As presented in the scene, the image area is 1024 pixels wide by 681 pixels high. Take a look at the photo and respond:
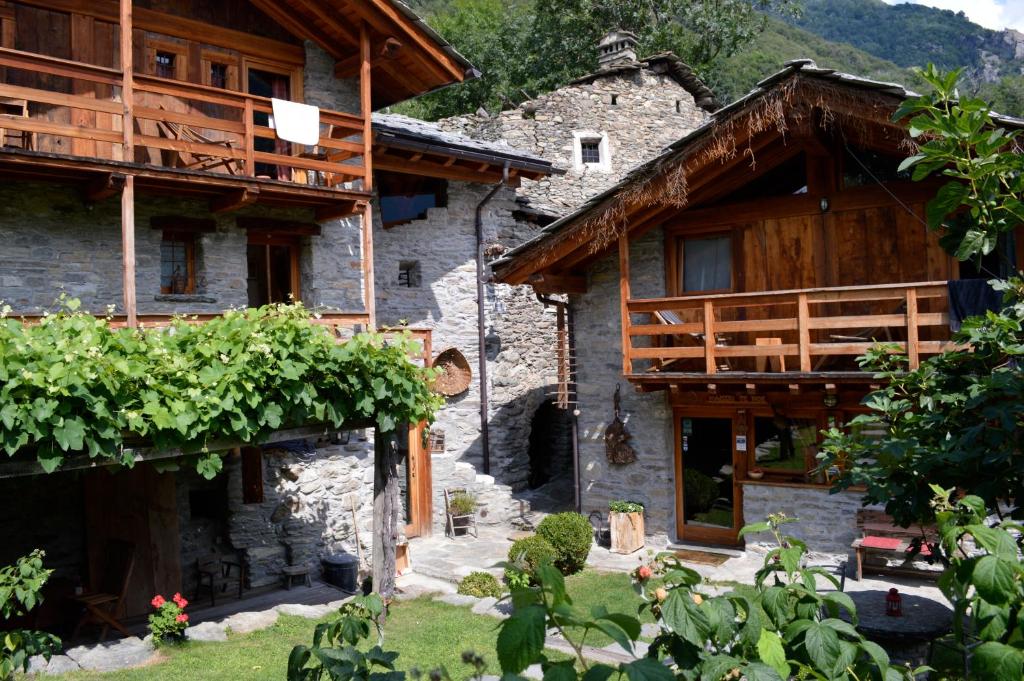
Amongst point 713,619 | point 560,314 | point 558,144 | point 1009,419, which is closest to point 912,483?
point 1009,419

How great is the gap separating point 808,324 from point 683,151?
2920 millimetres

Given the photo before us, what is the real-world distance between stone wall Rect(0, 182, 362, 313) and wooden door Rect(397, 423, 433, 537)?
11.8 ft

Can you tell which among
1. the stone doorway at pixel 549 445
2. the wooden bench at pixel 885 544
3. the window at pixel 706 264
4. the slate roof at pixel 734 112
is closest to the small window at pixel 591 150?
the stone doorway at pixel 549 445

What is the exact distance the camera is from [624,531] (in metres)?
12.6

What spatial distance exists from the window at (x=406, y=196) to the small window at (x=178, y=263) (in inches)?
Answer: 161

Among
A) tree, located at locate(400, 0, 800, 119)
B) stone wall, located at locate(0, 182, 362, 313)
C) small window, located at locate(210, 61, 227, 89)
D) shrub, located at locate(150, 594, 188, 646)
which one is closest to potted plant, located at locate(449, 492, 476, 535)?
stone wall, located at locate(0, 182, 362, 313)

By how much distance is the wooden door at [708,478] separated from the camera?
12477 millimetres

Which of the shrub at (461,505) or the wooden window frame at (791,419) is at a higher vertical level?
the wooden window frame at (791,419)

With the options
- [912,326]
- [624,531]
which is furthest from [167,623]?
[912,326]

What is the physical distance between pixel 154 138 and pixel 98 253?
5.66 feet

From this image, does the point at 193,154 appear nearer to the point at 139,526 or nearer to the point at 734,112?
the point at 139,526

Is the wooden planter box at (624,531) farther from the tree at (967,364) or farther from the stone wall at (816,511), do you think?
the tree at (967,364)

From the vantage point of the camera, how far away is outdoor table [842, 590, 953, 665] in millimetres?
6723

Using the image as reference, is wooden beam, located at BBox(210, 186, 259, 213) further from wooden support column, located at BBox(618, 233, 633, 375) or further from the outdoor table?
the outdoor table
